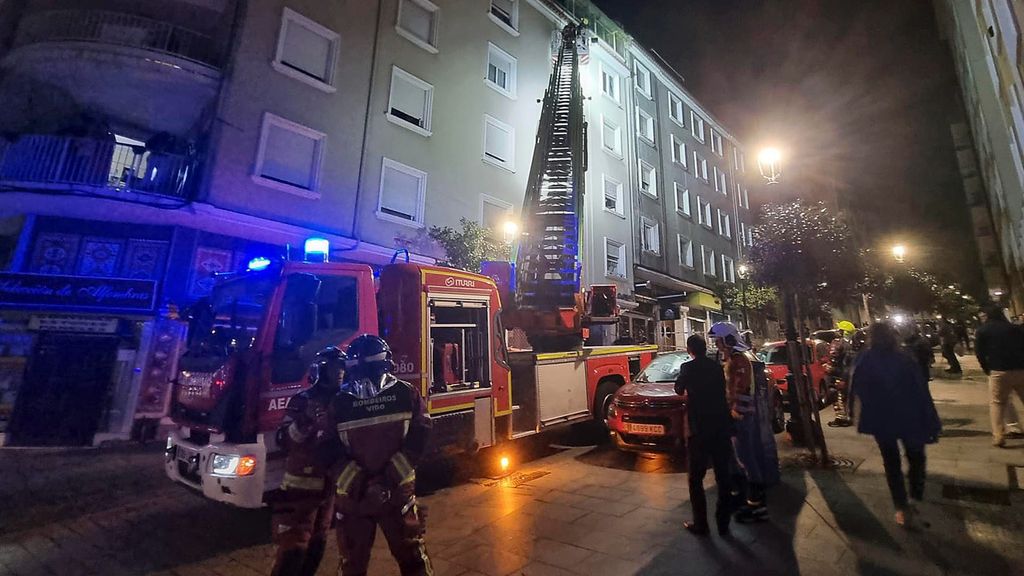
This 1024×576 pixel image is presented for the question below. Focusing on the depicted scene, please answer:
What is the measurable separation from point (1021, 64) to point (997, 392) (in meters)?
6.79

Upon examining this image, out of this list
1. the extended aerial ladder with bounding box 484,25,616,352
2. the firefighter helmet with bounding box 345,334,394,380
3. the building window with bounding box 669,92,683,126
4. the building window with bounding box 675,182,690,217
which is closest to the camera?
the firefighter helmet with bounding box 345,334,394,380

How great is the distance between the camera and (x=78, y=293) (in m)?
9.27

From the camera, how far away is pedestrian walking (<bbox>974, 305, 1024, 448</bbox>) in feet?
19.1

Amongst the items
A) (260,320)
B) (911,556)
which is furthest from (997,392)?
(260,320)

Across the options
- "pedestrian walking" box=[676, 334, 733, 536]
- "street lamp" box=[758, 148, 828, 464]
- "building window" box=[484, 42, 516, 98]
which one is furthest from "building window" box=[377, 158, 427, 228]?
"pedestrian walking" box=[676, 334, 733, 536]

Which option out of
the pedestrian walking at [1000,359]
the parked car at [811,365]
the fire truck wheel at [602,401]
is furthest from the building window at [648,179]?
the pedestrian walking at [1000,359]

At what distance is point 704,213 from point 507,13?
17.3 metres

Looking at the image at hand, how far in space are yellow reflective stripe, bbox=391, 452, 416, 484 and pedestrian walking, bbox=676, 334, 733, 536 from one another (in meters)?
2.61

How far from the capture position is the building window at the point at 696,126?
90.9ft

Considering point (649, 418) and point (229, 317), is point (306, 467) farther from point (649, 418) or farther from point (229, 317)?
point (649, 418)

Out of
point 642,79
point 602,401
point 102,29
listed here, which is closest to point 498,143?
point 102,29

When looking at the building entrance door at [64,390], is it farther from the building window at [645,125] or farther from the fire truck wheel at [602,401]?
the building window at [645,125]

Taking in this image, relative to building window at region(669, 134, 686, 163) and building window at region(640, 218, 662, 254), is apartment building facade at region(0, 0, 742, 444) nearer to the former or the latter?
building window at region(640, 218, 662, 254)

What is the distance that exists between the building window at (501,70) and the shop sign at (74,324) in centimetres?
1373
